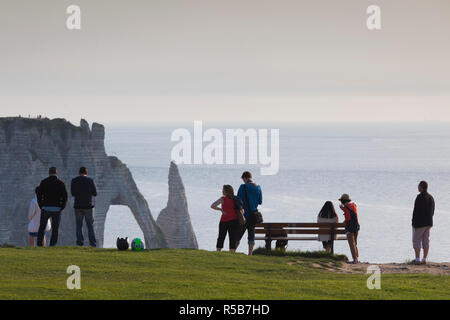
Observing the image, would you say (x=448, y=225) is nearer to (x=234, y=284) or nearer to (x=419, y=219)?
(x=419, y=219)

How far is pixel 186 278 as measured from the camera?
17.5m

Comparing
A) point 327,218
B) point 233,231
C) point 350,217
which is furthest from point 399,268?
point 233,231

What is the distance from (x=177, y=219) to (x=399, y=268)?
8479cm

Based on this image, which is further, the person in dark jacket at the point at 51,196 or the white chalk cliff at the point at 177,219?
the white chalk cliff at the point at 177,219

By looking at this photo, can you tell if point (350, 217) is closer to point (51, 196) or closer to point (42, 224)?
point (51, 196)

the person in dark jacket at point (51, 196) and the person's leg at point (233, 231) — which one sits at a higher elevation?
the person in dark jacket at point (51, 196)

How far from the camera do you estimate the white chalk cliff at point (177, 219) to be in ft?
341

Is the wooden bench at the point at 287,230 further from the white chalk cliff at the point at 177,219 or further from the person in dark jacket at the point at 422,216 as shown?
the white chalk cliff at the point at 177,219

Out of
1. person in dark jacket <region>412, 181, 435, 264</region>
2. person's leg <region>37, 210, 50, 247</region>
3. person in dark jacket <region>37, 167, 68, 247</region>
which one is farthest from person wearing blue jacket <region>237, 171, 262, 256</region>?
person's leg <region>37, 210, 50, 247</region>

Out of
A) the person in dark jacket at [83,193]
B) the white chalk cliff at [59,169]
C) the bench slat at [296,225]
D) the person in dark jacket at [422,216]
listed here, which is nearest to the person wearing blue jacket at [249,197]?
the bench slat at [296,225]

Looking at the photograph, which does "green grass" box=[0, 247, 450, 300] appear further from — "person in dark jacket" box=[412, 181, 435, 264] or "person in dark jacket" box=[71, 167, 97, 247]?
"person in dark jacket" box=[412, 181, 435, 264]

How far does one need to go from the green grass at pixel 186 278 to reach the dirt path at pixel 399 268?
616 mm

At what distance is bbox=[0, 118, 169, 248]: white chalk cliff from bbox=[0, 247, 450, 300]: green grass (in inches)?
2895

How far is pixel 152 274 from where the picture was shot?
58.6ft
